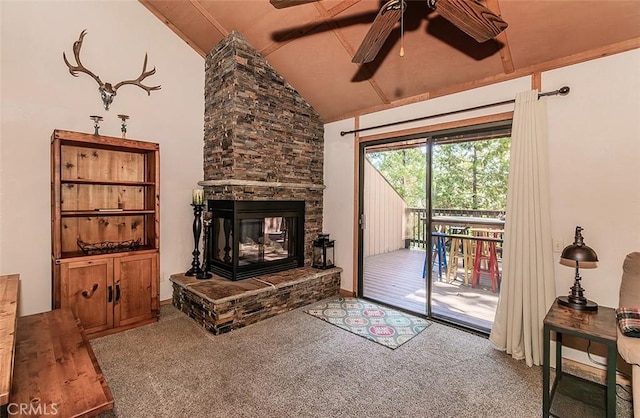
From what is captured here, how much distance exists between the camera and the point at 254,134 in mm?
3881

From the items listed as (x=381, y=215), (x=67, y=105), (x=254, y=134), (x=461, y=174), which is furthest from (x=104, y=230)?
(x=461, y=174)

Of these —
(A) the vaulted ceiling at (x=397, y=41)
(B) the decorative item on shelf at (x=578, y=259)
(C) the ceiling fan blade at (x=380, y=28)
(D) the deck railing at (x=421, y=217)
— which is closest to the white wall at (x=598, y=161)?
(A) the vaulted ceiling at (x=397, y=41)

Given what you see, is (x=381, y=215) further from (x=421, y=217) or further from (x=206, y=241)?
(x=206, y=241)

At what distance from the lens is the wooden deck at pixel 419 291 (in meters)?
3.41

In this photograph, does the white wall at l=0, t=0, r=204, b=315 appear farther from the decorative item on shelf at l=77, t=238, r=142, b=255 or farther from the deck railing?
the deck railing

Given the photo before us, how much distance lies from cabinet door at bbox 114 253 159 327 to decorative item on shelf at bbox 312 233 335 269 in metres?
2.11

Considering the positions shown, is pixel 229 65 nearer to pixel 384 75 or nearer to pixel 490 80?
pixel 384 75

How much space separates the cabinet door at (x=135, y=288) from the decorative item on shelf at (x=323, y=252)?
2.11m

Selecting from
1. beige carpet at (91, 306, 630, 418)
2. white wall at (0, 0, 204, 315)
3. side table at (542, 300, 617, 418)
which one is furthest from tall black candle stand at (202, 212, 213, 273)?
side table at (542, 300, 617, 418)

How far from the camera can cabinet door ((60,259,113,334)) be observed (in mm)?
2842

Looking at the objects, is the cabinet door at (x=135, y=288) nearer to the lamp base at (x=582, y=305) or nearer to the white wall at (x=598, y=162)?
the lamp base at (x=582, y=305)

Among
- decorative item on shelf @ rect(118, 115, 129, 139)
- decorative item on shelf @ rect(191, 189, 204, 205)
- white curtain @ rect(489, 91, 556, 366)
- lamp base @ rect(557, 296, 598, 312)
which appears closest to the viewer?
lamp base @ rect(557, 296, 598, 312)

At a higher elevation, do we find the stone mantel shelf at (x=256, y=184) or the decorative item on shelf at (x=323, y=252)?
the stone mantel shelf at (x=256, y=184)

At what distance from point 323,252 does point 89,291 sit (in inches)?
109
